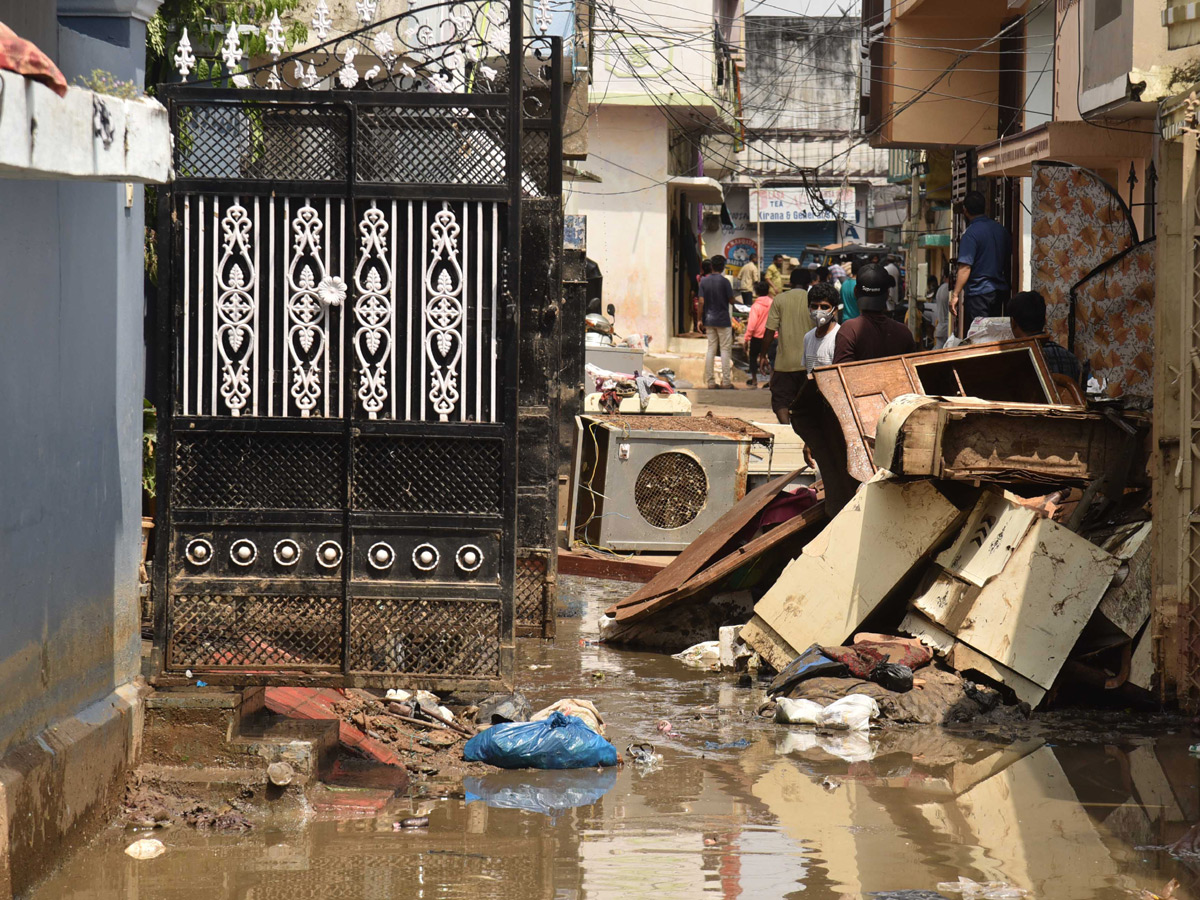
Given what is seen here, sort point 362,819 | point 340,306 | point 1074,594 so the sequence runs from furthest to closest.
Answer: point 1074,594 < point 340,306 < point 362,819

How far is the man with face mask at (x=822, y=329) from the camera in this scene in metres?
12.4

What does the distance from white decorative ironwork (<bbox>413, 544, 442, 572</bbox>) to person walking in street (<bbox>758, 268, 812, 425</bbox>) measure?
8054 mm

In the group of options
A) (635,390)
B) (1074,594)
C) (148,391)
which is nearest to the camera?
(1074,594)

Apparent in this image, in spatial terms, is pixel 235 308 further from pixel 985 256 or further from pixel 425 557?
pixel 985 256

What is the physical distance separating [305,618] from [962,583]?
11.0ft

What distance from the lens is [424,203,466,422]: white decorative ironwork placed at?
5691 mm

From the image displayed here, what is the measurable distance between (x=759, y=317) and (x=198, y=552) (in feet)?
56.6

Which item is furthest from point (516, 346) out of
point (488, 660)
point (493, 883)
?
point (493, 883)

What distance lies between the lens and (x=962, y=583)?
705cm

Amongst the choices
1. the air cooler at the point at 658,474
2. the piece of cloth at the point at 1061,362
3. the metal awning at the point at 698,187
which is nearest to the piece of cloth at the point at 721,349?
the metal awning at the point at 698,187

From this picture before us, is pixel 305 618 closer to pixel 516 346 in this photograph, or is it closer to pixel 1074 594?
pixel 516 346

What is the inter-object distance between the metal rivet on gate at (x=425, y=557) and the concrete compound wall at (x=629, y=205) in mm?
18680

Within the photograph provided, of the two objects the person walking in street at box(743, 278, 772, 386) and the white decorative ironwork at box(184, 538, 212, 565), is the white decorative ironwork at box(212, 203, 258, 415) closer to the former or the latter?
the white decorative ironwork at box(184, 538, 212, 565)

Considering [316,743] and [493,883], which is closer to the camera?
[493,883]
